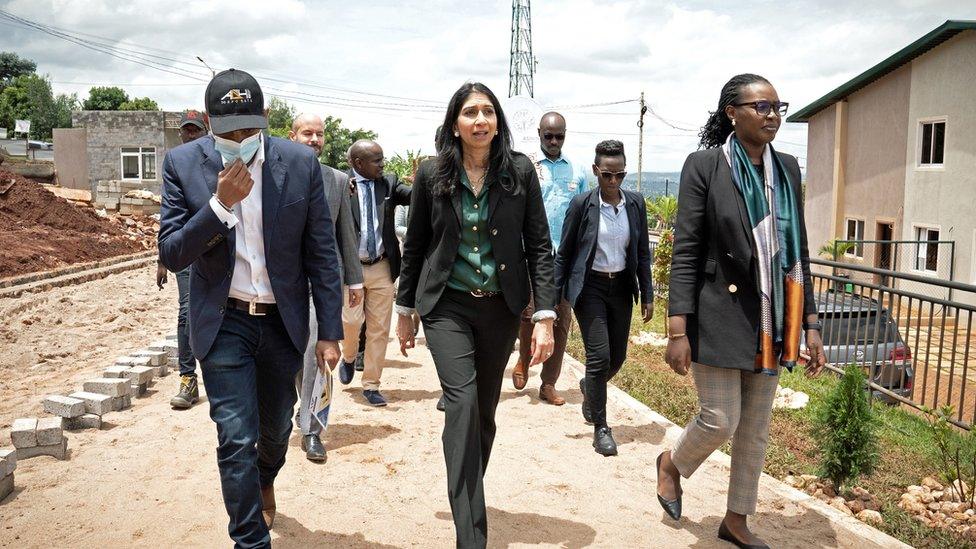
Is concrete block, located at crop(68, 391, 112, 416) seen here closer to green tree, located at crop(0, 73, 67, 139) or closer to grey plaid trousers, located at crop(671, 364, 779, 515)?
grey plaid trousers, located at crop(671, 364, 779, 515)

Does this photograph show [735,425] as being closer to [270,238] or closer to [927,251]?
[270,238]

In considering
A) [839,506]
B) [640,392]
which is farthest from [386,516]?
[640,392]

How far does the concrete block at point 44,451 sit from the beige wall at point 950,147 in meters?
20.0

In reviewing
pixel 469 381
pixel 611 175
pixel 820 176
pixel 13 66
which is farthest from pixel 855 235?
pixel 13 66

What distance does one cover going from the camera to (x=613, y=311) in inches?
230

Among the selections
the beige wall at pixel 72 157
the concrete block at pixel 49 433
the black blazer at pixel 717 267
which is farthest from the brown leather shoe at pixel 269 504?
the beige wall at pixel 72 157

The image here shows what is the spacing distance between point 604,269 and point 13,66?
8738 cm

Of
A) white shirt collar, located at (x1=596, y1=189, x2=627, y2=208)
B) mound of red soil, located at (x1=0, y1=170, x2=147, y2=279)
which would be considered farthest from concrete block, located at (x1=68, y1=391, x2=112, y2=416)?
mound of red soil, located at (x1=0, y1=170, x2=147, y2=279)

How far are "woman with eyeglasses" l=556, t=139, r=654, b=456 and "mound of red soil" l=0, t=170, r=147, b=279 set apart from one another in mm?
14592

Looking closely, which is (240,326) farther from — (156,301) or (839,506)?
(156,301)

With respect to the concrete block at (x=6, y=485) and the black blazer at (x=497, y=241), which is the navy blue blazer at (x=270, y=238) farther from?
the concrete block at (x=6, y=485)

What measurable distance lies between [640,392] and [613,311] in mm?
2274

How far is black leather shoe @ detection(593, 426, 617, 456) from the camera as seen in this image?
222 inches

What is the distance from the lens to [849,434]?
16.2ft
